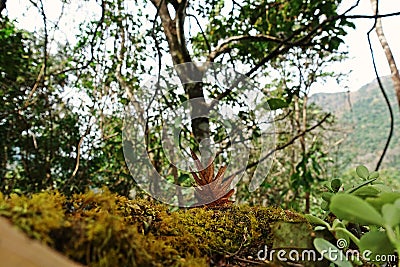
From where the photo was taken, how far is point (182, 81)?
136cm

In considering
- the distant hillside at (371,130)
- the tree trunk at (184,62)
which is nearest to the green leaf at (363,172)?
the tree trunk at (184,62)

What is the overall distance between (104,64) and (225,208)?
242cm

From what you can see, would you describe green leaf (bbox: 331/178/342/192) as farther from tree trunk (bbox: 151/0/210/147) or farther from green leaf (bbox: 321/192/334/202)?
tree trunk (bbox: 151/0/210/147)

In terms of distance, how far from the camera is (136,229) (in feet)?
0.67

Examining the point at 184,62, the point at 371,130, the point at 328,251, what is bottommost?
the point at 328,251

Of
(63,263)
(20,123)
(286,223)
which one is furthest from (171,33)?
(20,123)

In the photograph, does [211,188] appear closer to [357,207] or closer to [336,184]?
[336,184]

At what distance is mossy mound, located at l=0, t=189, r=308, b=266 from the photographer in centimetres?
16

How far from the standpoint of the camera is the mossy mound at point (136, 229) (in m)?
0.16

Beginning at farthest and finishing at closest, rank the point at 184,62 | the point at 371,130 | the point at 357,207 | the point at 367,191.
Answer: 1. the point at 371,130
2. the point at 184,62
3. the point at 367,191
4. the point at 357,207

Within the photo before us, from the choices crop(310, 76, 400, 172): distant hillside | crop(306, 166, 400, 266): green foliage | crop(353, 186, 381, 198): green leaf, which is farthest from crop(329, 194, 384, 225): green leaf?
crop(310, 76, 400, 172): distant hillside

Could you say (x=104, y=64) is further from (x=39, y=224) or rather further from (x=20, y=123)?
(x=39, y=224)

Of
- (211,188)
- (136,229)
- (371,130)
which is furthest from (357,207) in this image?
(371,130)

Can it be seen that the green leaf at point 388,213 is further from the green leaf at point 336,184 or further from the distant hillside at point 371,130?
the distant hillside at point 371,130
